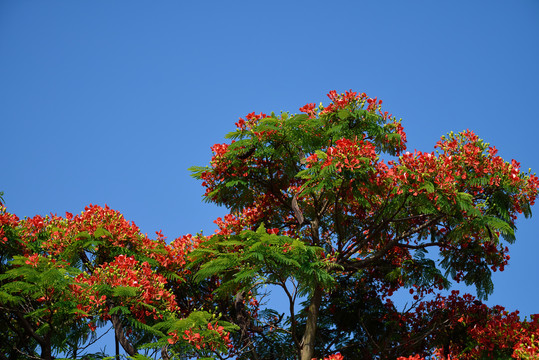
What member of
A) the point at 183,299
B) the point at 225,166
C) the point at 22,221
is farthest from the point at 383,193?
the point at 22,221

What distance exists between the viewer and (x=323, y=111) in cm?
1394

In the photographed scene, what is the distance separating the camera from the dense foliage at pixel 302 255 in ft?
38.2

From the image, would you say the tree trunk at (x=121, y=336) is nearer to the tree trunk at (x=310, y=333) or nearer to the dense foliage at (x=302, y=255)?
the dense foliage at (x=302, y=255)

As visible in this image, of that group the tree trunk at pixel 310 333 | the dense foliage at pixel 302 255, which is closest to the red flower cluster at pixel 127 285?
the dense foliage at pixel 302 255

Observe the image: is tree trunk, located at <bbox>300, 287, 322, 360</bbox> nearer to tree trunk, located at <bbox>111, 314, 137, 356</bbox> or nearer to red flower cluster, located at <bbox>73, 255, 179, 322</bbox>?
red flower cluster, located at <bbox>73, 255, 179, 322</bbox>

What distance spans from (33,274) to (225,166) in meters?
5.10

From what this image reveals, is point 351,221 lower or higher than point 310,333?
higher

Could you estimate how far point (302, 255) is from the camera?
11484 millimetres

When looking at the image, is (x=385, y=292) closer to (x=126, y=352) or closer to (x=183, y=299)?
(x=183, y=299)

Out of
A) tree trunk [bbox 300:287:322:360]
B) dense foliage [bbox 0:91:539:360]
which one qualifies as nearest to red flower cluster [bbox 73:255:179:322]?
dense foliage [bbox 0:91:539:360]

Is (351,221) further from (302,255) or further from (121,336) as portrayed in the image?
(121,336)

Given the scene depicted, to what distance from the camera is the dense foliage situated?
38.2 feet

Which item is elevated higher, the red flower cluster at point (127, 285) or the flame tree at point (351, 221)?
the flame tree at point (351, 221)

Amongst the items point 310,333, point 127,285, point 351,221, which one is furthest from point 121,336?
point 351,221
